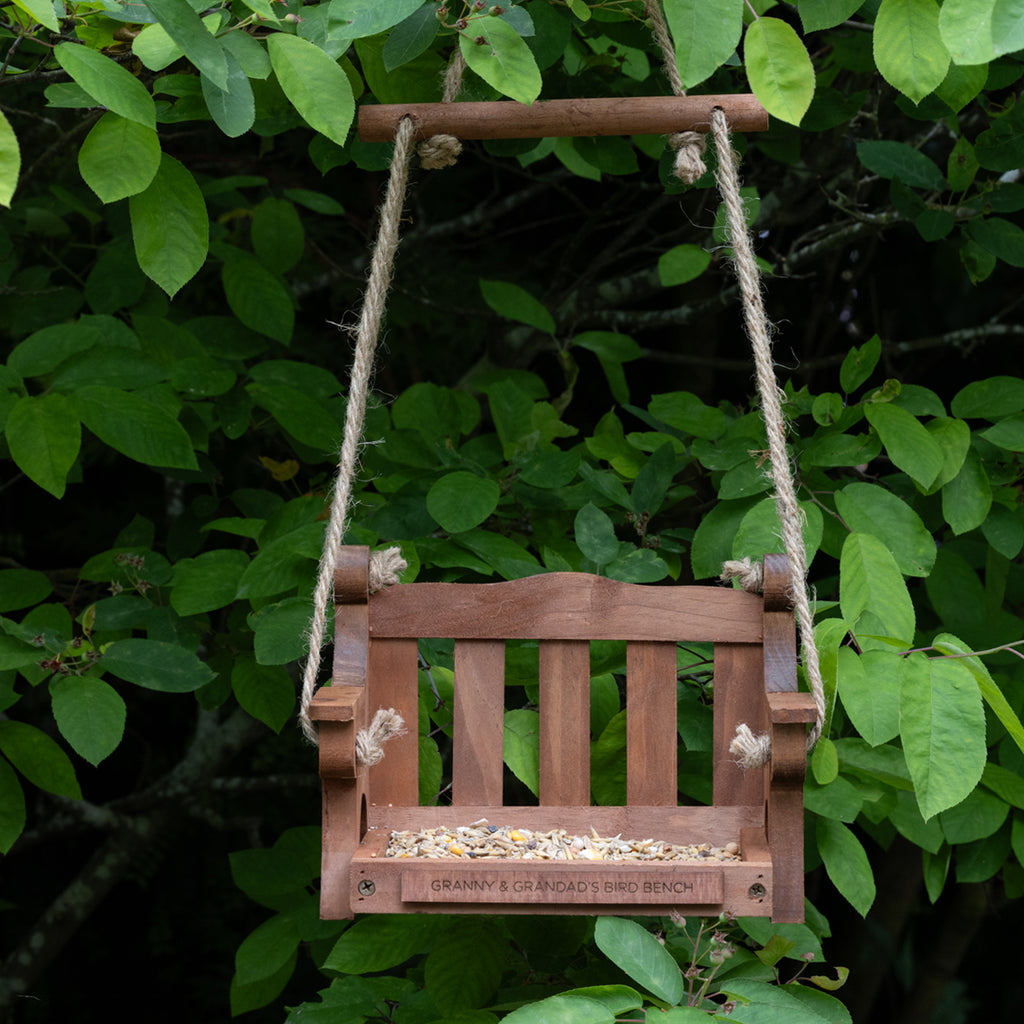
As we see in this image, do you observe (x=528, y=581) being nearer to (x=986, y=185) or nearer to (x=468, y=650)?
(x=468, y=650)

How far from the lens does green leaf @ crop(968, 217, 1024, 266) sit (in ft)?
4.91

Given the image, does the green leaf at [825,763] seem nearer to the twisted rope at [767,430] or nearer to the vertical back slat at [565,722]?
the twisted rope at [767,430]

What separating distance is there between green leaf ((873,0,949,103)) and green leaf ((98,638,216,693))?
0.92 meters

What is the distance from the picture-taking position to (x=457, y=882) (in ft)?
2.95

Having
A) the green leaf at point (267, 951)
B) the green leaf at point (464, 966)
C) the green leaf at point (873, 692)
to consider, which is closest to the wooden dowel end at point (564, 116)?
the green leaf at point (873, 692)

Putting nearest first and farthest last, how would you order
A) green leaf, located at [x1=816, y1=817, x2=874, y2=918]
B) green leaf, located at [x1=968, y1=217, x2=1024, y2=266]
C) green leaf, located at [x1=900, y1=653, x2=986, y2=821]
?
green leaf, located at [x1=900, y1=653, x2=986, y2=821], green leaf, located at [x1=816, y1=817, x2=874, y2=918], green leaf, located at [x1=968, y1=217, x2=1024, y2=266]

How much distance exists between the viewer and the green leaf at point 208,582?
139 centimetres

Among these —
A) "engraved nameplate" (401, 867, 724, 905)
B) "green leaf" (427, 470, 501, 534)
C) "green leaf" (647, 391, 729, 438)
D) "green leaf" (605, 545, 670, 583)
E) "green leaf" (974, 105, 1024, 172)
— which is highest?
"green leaf" (974, 105, 1024, 172)

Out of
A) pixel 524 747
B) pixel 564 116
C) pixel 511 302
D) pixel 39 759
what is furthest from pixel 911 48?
pixel 39 759

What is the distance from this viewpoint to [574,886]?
35.3 inches

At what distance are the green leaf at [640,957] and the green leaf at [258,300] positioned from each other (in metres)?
1.04

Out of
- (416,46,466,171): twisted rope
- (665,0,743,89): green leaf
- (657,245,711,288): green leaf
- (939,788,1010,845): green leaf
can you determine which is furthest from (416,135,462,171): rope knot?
(939,788,1010,845): green leaf

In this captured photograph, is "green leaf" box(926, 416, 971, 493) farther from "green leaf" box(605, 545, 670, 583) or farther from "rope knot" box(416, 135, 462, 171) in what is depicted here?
"rope knot" box(416, 135, 462, 171)

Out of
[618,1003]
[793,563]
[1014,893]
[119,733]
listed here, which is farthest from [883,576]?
[119,733]
